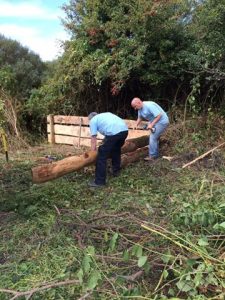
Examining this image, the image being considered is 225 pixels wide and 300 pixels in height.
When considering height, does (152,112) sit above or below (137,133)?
above

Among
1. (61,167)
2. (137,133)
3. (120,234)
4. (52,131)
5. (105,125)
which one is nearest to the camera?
(120,234)

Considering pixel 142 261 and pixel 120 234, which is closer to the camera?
pixel 142 261

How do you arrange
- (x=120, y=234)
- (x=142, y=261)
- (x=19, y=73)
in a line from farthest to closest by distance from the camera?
(x=19, y=73) < (x=120, y=234) < (x=142, y=261)

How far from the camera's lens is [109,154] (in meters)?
8.44

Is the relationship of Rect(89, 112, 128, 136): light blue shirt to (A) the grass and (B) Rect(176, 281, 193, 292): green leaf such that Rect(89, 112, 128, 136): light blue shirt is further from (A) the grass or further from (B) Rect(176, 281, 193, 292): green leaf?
(B) Rect(176, 281, 193, 292): green leaf

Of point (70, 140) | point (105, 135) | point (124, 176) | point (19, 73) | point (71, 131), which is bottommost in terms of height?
point (70, 140)

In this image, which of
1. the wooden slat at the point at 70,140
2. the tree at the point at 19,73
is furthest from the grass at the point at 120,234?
the tree at the point at 19,73

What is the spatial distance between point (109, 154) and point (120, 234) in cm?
394

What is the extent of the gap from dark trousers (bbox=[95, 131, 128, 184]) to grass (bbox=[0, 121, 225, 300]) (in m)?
0.24

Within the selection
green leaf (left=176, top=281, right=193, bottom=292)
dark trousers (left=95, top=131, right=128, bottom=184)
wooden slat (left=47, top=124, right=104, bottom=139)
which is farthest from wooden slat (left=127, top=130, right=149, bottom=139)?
green leaf (left=176, top=281, right=193, bottom=292)

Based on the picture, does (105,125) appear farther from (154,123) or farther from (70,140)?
(70,140)

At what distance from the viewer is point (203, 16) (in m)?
9.70

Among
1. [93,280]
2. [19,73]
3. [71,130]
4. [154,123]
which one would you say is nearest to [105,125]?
[154,123]

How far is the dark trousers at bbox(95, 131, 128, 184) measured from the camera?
809 centimetres
